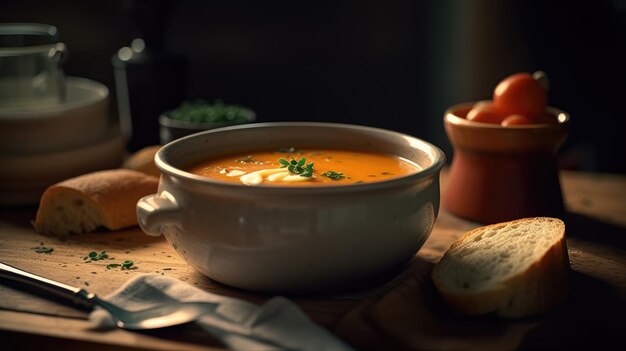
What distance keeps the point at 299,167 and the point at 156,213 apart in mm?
305

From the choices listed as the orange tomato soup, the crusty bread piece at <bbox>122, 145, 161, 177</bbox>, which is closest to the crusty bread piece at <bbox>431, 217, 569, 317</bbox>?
the orange tomato soup

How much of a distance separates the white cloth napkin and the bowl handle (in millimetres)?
109

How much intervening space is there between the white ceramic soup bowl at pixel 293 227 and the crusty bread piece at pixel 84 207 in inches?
14.4

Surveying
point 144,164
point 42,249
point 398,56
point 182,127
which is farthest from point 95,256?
point 398,56

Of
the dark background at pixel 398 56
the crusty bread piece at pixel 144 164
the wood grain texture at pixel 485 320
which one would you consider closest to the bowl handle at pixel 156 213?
the wood grain texture at pixel 485 320

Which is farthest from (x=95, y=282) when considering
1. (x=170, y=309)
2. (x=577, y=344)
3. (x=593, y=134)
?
(x=593, y=134)

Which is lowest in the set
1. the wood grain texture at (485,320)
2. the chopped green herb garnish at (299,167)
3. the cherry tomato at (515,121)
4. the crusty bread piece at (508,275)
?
the wood grain texture at (485,320)

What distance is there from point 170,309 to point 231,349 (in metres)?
0.16

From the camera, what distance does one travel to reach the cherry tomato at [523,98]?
184cm

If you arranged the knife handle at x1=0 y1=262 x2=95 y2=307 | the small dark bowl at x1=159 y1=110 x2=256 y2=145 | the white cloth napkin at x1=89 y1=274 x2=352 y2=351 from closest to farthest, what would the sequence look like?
the white cloth napkin at x1=89 y1=274 x2=352 y2=351 → the knife handle at x1=0 y1=262 x2=95 y2=307 → the small dark bowl at x1=159 y1=110 x2=256 y2=145

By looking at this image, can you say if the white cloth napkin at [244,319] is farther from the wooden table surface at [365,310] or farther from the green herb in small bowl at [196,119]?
the green herb in small bowl at [196,119]

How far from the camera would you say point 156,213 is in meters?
1.37

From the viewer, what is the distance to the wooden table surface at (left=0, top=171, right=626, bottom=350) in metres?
1.24

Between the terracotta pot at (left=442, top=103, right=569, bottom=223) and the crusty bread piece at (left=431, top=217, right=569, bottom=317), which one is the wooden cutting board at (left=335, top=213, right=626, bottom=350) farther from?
the terracotta pot at (left=442, top=103, right=569, bottom=223)
